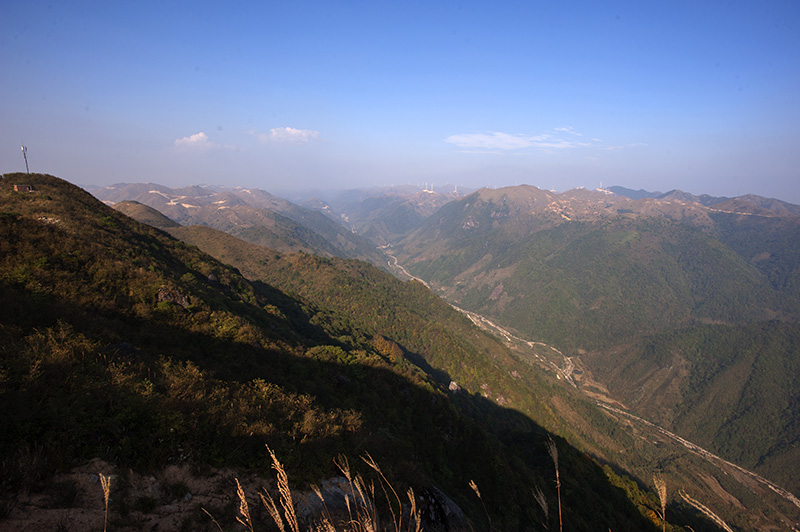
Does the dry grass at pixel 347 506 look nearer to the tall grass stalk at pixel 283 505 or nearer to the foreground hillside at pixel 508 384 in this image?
the tall grass stalk at pixel 283 505

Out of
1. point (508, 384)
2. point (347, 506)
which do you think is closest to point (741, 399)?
point (508, 384)

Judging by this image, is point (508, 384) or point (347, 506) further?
point (508, 384)

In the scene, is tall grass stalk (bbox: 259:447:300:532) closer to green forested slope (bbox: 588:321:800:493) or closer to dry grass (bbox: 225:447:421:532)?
dry grass (bbox: 225:447:421:532)

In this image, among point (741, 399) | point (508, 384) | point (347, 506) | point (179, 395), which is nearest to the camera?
point (347, 506)

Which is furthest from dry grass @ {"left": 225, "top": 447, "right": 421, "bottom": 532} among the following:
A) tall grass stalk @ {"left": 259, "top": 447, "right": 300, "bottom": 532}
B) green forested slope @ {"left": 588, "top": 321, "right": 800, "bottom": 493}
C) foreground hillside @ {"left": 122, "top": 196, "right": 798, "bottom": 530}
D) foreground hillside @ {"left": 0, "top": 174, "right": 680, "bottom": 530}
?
green forested slope @ {"left": 588, "top": 321, "right": 800, "bottom": 493}

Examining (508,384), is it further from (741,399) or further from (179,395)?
(741,399)

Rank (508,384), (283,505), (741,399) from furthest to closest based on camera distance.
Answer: (741,399) → (508,384) → (283,505)

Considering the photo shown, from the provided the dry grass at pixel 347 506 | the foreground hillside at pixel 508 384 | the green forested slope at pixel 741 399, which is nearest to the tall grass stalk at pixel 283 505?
the dry grass at pixel 347 506

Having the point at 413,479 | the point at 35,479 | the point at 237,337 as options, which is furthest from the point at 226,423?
the point at 237,337

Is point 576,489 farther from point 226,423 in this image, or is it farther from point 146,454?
point 146,454
